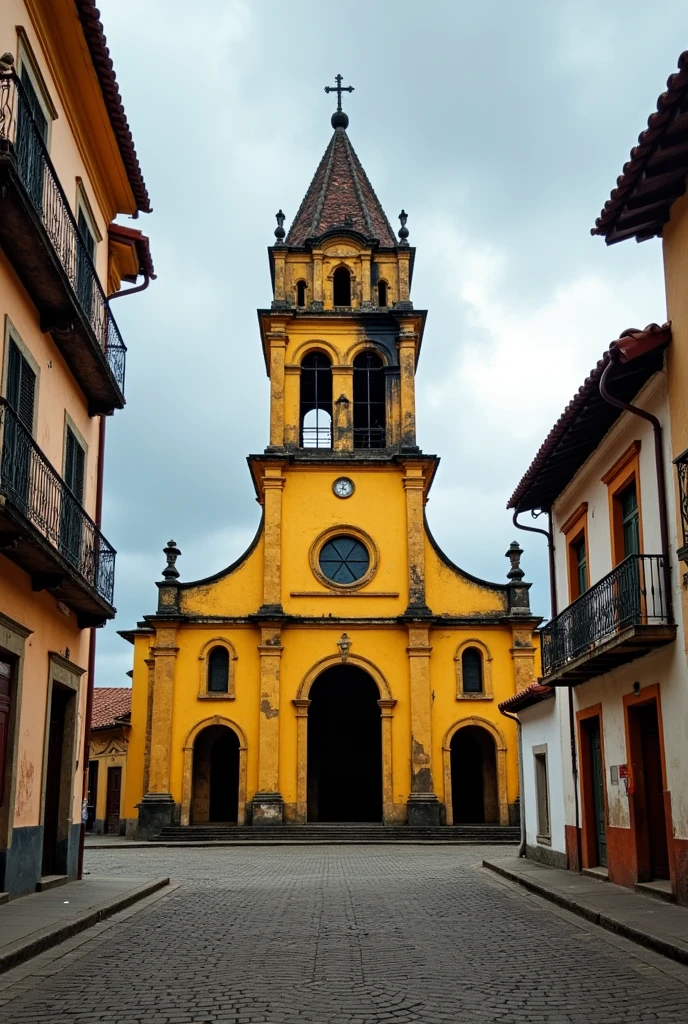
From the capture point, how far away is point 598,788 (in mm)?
16359

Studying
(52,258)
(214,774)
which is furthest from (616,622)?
(214,774)

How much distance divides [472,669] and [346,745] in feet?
19.3

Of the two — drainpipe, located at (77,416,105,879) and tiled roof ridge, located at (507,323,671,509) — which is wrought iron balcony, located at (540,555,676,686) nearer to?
tiled roof ridge, located at (507,323,671,509)

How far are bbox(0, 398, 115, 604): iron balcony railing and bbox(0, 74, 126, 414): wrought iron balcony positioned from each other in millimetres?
1784

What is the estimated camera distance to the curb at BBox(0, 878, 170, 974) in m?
8.81

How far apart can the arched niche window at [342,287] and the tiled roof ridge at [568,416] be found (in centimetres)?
2023

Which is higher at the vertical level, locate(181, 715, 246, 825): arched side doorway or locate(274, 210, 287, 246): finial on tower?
locate(274, 210, 287, 246): finial on tower

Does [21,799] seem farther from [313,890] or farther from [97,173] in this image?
[97,173]

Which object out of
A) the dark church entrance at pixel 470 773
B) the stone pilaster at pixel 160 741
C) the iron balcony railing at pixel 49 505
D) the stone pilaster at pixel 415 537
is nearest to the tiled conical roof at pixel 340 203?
the stone pilaster at pixel 415 537

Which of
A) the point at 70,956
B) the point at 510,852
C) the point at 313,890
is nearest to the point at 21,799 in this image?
the point at 70,956

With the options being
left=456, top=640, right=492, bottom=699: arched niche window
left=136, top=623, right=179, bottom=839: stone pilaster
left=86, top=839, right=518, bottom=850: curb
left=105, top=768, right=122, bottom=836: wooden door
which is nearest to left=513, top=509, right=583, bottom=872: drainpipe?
left=86, top=839, right=518, bottom=850: curb

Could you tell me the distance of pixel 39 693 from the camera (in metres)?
13.9

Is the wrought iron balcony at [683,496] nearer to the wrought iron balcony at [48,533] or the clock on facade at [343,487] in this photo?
the wrought iron balcony at [48,533]

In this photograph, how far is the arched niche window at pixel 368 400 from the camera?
3559 centimetres
